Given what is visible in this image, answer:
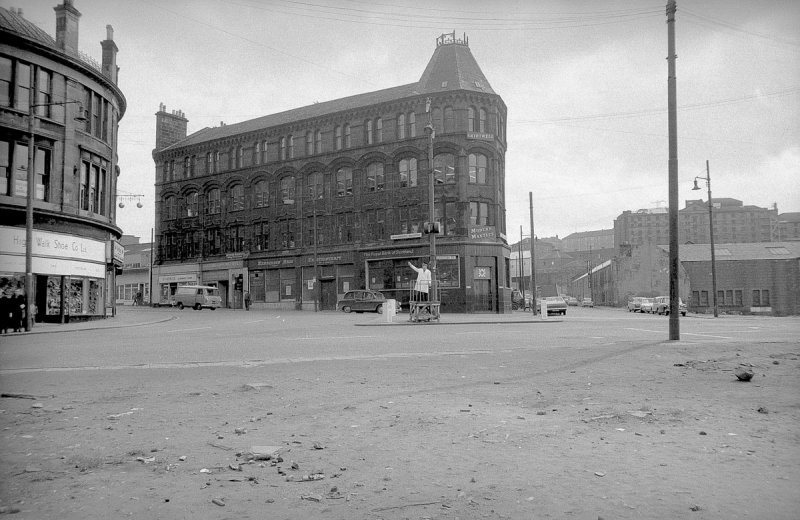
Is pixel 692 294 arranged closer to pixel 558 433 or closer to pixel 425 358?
pixel 425 358

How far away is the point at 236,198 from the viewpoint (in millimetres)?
55375

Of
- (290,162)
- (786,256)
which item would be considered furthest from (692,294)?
(290,162)

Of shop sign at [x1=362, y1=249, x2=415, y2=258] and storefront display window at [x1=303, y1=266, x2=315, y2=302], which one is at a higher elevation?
shop sign at [x1=362, y1=249, x2=415, y2=258]

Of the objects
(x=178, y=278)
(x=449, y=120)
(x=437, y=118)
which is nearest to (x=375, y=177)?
(x=437, y=118)

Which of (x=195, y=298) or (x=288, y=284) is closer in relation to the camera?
(x=195, y=298)

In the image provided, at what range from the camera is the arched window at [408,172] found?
4538cm

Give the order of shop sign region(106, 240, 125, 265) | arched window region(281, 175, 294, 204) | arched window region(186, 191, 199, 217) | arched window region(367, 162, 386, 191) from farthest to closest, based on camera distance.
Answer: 1. arched window region(186, 191, 199, 217)
2. arched window region(281, 175, 294, 204)
3. arched window region(367, 162, 386, 191)
4. shop sign region(106, 240, 125, 265)

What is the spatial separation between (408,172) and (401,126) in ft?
13.3

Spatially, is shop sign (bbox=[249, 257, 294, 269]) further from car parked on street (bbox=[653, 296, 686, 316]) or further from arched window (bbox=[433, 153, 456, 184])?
car parked on street (bbox=[653, 296, 686, 316])

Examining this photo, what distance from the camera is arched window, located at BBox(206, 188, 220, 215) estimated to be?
56844mm

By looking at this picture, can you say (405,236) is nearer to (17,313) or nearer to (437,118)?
(437,118)

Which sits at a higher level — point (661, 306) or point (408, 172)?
point (408, 172)

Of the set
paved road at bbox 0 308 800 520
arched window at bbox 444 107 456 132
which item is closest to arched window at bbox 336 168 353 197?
arched window at bbox 444 107 456 132

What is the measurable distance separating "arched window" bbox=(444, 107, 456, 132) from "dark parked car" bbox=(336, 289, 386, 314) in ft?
49.2
